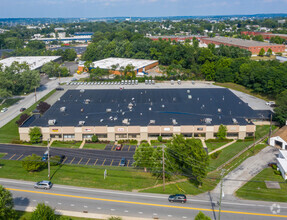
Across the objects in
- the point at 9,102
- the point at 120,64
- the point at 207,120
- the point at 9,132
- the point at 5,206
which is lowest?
the point at 9,132

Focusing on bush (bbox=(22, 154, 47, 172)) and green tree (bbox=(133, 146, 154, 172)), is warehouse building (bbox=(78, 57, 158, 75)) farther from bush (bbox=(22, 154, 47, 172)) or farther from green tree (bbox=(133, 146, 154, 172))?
green tree (bbox=(133, 146, 154, 172))

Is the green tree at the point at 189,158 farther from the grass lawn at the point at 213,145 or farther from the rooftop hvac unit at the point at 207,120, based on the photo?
the rooftop hvac unit at the point at 207,120

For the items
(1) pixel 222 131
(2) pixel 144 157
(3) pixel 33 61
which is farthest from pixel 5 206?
(3) pixel 33 61

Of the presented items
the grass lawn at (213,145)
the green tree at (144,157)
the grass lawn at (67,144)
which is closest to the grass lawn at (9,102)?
the grass lawn at (67,144)

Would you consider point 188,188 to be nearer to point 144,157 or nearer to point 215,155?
point 144,157

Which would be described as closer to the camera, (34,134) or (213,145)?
(213,145)

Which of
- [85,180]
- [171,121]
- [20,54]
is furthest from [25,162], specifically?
[20,54]

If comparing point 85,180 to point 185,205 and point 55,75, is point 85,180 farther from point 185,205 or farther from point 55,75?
point 55,75
